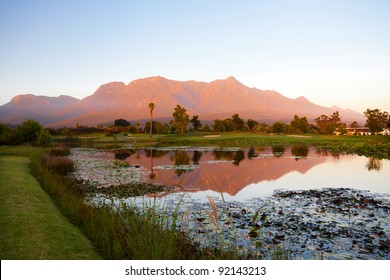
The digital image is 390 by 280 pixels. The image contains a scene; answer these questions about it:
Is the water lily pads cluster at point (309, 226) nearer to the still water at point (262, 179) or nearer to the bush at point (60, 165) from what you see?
the still water at point (262, 179)

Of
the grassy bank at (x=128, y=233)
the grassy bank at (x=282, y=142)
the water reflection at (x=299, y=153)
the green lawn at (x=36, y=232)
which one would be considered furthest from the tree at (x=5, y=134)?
the water reflection at (x=299, y=153)

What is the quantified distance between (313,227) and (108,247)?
5406 millimetres

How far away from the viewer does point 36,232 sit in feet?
24.4

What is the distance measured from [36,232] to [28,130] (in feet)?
116

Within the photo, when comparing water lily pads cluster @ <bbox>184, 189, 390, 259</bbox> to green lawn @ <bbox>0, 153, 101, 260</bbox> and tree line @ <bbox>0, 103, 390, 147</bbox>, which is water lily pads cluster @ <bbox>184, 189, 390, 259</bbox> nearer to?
green lawn @ <bbox>0, 153, 101, 260</bbox>

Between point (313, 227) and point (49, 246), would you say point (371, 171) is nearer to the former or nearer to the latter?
point (313, 227)

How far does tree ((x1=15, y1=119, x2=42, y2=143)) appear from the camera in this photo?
3884cm

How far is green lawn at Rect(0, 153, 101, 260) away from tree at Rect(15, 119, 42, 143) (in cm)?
3011

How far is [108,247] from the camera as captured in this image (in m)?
6.55

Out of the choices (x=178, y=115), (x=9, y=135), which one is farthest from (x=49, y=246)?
(x=178, y=115)

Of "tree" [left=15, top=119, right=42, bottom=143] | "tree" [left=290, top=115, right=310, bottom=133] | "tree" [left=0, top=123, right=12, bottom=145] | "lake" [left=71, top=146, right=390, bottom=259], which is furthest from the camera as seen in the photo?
"tree" [left=290, top=115, right=310, bottom=133]

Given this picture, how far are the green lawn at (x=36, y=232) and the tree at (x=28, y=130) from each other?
98.8ft

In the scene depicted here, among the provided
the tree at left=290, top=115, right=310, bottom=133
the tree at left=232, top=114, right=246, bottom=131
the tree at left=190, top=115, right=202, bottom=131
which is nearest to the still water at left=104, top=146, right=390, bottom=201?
the tree at left=232, top=114, right=246, bottom=131

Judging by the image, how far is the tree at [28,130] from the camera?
38.8 metres
